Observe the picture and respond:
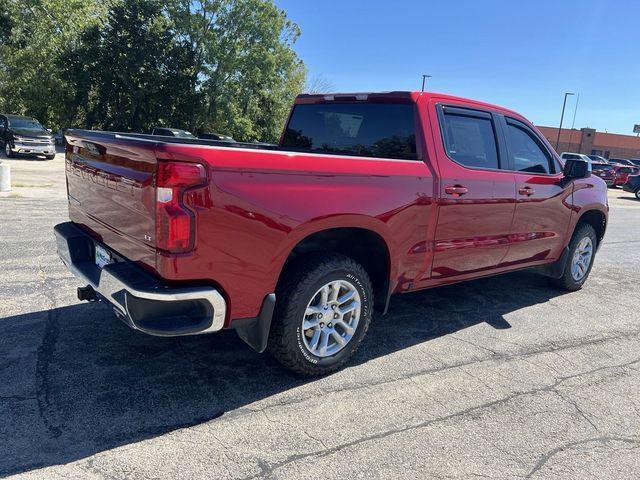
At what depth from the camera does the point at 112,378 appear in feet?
10.8

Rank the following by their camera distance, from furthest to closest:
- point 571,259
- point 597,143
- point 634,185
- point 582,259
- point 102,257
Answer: point 597,143 < point 634,185 < point 582,259 < point 571,259 < point 102,257

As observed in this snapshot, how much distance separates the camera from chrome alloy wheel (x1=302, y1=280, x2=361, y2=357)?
338 centimetres

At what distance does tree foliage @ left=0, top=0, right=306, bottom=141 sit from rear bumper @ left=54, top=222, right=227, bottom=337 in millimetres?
31074

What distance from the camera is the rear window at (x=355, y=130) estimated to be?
13.1 ft

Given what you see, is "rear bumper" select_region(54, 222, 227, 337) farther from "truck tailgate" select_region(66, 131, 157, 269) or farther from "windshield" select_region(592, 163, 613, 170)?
"windshield" select_region(592, 163, 613, 170)

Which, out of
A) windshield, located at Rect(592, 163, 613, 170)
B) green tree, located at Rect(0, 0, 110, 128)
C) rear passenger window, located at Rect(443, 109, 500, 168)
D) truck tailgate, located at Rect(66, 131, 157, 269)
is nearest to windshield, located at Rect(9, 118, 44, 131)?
green tree, located at Rect(0, 0, 110, 128)

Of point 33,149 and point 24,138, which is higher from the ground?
point 24,138

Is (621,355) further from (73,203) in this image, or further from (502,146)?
(73,203)

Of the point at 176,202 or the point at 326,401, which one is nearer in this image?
the point at 176,202

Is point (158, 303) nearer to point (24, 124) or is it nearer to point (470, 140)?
point (470, 140)

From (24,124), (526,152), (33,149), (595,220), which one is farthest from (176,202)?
(24,124)

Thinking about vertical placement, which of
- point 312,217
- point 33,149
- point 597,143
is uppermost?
point 597,143

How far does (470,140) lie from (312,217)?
1.96 metres

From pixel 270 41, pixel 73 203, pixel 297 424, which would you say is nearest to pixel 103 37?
pixel 270 41
